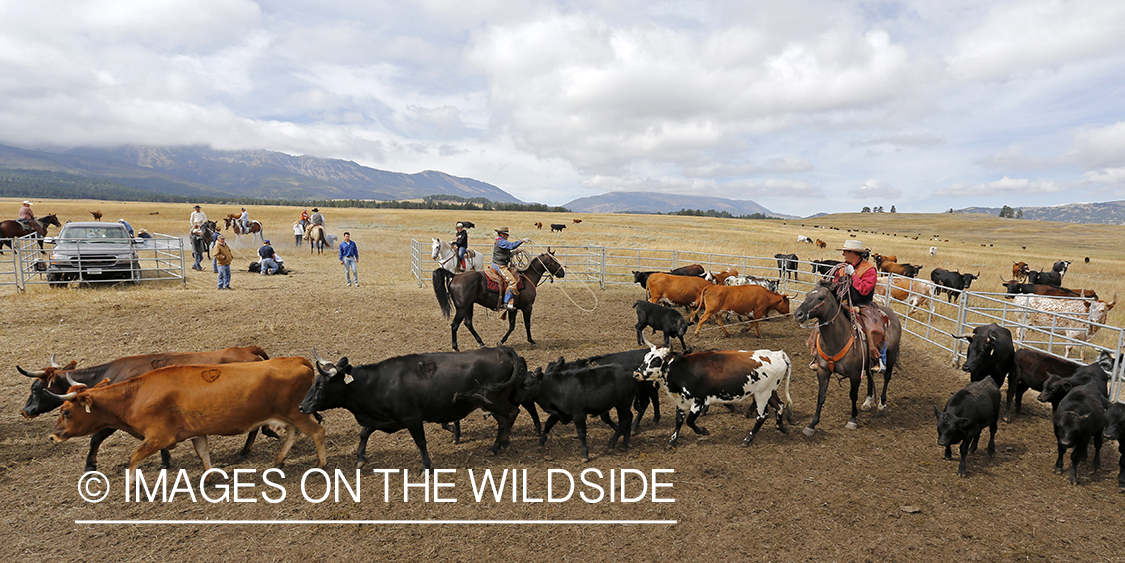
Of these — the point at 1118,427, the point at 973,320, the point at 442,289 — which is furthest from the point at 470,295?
the point at 973,320

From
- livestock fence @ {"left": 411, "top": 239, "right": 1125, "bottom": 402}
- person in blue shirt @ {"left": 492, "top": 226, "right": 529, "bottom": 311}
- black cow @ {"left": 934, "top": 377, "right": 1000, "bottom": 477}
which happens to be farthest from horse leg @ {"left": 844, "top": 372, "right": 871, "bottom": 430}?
person in blue shirt @ {"left": 492, "top": 226, "right": 529, "bottom": 311}

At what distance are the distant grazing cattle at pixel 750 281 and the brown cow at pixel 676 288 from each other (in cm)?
195

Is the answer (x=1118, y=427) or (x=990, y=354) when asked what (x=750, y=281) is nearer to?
(x=990, y=354)

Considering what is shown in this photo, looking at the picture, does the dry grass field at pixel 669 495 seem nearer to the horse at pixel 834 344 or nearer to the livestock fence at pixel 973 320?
the horse at pixel 834 344

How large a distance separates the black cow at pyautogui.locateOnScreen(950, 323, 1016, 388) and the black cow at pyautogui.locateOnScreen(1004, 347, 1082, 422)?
0.38 ft

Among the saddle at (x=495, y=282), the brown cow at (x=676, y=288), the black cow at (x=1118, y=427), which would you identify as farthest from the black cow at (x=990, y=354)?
the saddle at (x=495, y=282)

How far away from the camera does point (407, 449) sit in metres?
5.88

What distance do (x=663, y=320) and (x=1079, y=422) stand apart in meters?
6.00

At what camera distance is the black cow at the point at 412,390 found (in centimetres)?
512

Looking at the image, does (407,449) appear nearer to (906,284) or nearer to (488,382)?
(488,382)

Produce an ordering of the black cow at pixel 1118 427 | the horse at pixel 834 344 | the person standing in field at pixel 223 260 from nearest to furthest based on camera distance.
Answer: the black cow at pixel 1118 427 < the horse at pixel 834 344 < the person standing in field at pixel 223 260

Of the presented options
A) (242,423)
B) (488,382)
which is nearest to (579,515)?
(488,382)

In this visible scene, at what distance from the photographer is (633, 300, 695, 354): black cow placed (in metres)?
9.93

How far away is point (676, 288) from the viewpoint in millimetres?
12812
